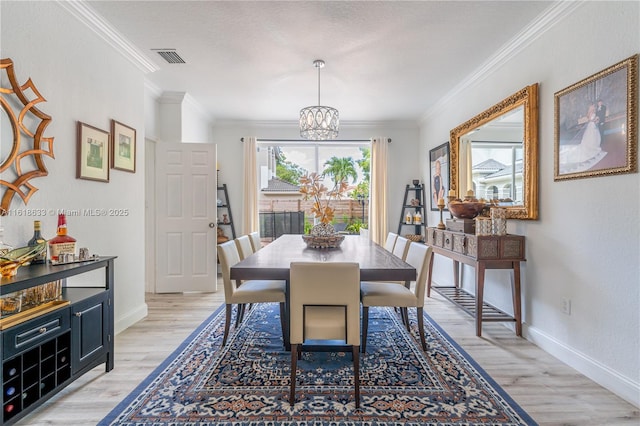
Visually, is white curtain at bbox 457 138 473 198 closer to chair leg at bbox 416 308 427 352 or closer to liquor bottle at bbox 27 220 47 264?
chair leg at bbox 416 308 427 352

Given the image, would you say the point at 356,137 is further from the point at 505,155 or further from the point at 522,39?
the point at 522,39

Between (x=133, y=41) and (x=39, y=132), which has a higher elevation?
(x=133, y=41)

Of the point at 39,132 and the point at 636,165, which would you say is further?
the point at 39,132

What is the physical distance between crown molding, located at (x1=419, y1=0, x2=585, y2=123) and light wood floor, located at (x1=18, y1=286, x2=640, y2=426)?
8.31 feet

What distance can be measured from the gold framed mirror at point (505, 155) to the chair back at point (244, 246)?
253 centimetres

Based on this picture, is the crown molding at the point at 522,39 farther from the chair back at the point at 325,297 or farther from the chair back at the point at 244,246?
the chair back at the point at 244,246

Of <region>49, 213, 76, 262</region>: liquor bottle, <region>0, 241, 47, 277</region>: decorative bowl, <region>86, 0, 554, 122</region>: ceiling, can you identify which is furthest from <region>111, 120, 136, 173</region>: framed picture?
<region>0, 241, 47, 277</region>: decorative bowl

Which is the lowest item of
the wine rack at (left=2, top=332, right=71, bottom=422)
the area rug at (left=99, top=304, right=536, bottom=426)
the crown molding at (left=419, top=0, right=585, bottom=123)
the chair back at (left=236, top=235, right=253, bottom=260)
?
the area rug at (left=99, top=304, right=536, bottom=426)

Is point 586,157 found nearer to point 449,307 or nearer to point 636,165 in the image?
point 636,165

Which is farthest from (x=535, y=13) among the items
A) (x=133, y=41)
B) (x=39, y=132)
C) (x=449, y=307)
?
(x=39, y=132)

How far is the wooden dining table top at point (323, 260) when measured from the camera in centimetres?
199

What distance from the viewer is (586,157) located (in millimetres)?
2176

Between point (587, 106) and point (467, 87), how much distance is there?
1.83 m

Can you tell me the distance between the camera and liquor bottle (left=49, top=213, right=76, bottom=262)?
1988 mm
